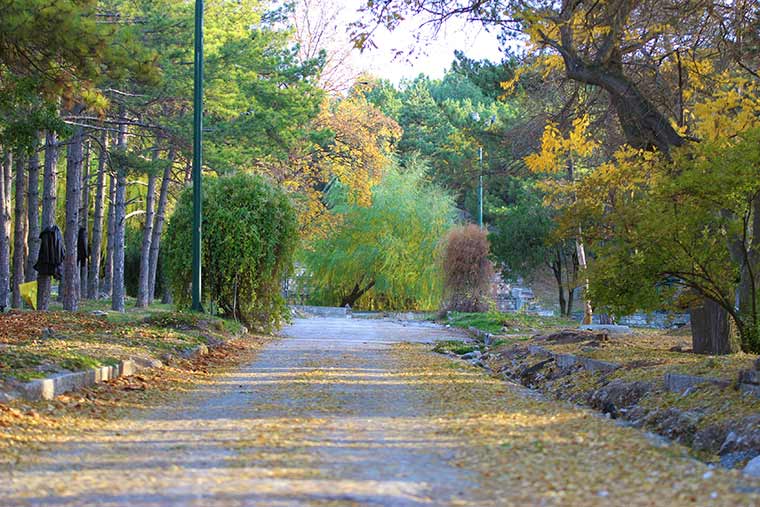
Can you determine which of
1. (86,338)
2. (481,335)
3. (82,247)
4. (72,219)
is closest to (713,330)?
(86,338)

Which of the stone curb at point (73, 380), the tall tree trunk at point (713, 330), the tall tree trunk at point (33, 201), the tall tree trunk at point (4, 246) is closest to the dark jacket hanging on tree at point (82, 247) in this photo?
the tall tree trunk at point (33, 201)

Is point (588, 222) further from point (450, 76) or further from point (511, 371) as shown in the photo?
point (450, 76)

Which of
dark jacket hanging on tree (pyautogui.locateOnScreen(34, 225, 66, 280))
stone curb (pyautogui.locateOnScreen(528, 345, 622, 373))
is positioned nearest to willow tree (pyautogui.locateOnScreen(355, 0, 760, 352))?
stone curb (pyautogui.locateOnScreen(528, 345, 622, 373))

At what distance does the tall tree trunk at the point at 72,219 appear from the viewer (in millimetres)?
25641

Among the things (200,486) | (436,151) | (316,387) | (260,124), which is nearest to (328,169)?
(260,124)

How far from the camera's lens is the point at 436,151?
60.5 metres

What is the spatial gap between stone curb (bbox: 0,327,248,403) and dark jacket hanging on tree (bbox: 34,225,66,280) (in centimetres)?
1138

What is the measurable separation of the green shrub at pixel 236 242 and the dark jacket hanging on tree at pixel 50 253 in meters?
2.88

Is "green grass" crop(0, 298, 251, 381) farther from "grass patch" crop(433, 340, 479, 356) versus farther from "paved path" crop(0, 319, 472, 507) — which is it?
"grass patch" crop(433, 340, 479, 356)

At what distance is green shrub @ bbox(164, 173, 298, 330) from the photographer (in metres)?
22.0

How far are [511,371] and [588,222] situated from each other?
2485 mm

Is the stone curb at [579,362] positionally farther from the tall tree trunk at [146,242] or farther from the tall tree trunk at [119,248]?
the tall tree trunk at [146,242]

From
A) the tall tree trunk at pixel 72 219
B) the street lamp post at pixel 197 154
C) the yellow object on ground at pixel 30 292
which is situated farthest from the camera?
the yellow object on ground at pixel 30 292

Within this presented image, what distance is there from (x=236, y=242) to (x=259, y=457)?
1586cm
